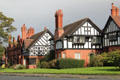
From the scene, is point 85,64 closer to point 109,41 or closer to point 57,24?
point 109,41

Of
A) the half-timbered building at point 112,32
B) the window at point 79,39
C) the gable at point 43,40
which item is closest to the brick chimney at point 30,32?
the gable at point 43,40

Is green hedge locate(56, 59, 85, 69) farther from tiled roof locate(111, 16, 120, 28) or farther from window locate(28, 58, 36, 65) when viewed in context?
window locate(28, 58, 36, 65)

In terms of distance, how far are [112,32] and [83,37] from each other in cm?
490

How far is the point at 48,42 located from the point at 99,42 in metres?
14.7

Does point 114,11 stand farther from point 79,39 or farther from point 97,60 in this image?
point 97,60

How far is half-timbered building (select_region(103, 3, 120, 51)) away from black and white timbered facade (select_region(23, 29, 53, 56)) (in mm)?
15883

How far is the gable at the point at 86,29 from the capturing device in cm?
4091

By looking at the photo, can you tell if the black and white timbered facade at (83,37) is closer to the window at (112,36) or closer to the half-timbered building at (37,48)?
the window at (112,36)

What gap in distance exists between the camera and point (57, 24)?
143ft

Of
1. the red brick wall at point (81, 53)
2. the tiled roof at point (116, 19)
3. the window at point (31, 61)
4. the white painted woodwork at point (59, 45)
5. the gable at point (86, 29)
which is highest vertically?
the tiled roof at point (116, 19)

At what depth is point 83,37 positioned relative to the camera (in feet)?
134

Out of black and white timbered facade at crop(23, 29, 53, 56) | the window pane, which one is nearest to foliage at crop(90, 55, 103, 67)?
black and white timbered facade at crop(23, 29, 53, 56)

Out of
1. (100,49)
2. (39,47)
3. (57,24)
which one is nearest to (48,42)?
(39,47)

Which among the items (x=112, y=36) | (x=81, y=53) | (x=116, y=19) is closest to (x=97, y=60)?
(x=81, y=53)
